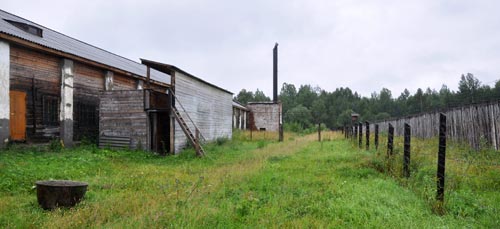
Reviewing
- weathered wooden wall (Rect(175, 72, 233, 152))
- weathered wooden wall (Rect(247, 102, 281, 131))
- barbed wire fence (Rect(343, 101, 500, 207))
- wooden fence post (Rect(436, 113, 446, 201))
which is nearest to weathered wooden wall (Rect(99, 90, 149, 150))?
weathered wooden wall (Rect(175, 72, 233, 152))

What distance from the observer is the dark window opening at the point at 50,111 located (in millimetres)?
Answer: 12562

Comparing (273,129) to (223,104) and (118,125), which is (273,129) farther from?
(118,125)

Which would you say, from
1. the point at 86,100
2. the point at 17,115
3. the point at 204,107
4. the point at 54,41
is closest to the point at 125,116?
the point at 86,100

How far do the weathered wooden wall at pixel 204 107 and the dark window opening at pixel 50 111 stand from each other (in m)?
4.81

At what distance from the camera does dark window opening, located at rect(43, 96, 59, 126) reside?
41.2 ft

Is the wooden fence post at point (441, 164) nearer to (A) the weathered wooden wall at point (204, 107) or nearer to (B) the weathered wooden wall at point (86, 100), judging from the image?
(A) the weathered wooden wall at point (204, 107)

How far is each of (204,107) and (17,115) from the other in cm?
897

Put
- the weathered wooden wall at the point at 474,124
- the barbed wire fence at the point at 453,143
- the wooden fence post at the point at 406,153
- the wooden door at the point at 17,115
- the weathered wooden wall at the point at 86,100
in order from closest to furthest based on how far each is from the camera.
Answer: the barbed wire fence at the point at 453,143 → the wooden fence post at the point at 406,153 → the weathered wooden wall at the point at 474,124 → the wooden door at the point at 17,115 → the weathered wooden wall at the point at 86,100

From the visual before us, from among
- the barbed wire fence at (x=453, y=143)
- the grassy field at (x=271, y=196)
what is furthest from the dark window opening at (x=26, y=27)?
the barbed wire fence at (x=453, y=143)

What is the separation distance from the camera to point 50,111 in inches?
505

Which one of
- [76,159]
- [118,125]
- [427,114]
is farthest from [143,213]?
[427,114]

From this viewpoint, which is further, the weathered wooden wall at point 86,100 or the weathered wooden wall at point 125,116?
the weathered wooden wall at point 86,100

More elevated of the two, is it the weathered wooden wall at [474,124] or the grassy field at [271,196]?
the weathered wooden wall at [474,124]

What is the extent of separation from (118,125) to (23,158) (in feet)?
14.0
